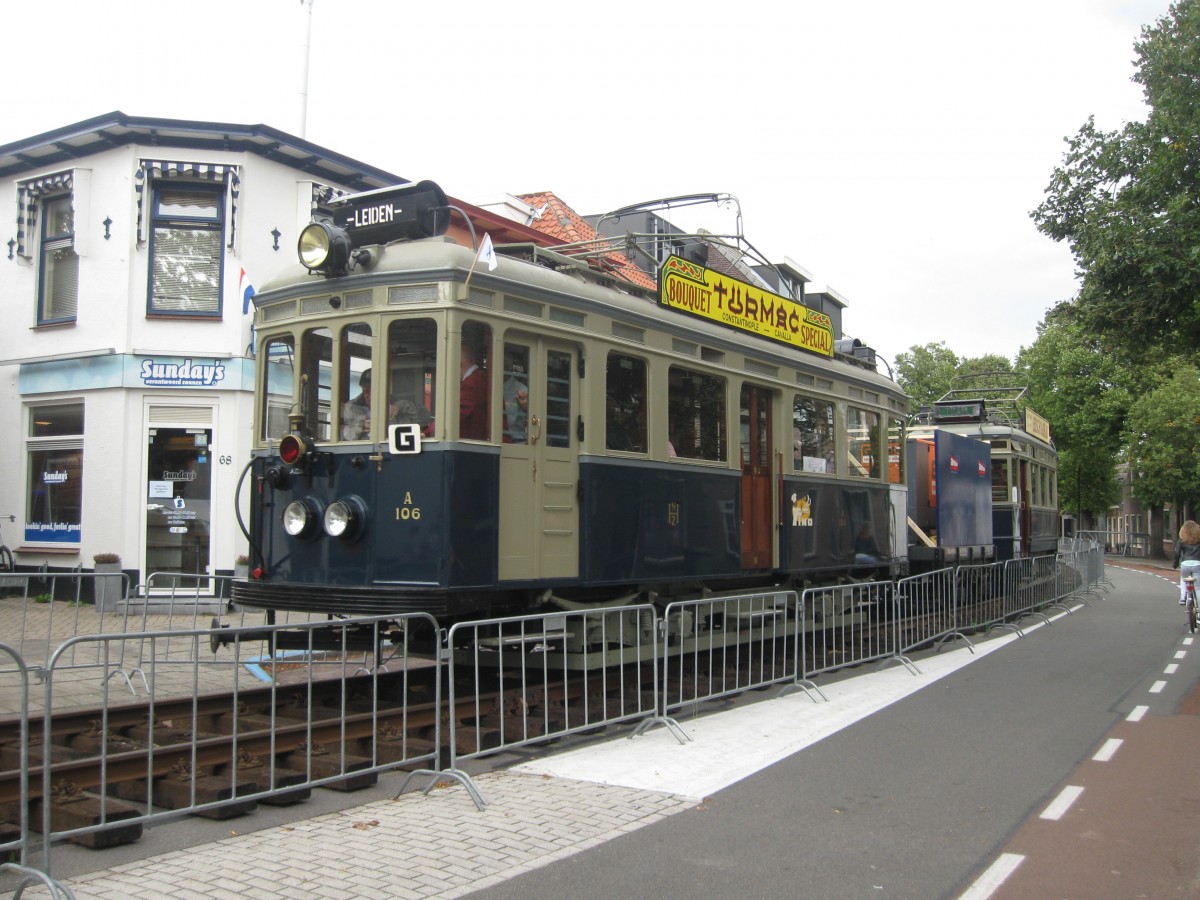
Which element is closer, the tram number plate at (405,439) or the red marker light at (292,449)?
the tram number plate at (405,439)

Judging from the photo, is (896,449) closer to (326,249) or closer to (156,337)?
(326,249)

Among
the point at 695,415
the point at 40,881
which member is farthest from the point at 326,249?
the point at 40,881

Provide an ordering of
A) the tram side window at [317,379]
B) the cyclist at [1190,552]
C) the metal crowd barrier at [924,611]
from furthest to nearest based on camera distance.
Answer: the cyclist at [1190,552]
the metal crowd barrier at [924,611]
the tram side window at [317,379]

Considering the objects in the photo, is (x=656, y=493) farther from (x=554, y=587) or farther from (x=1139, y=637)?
(x=1139, y=637)

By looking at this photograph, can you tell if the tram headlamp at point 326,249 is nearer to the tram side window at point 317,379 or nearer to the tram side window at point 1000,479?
the tram side window at point 317,379

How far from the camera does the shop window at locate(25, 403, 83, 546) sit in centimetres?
1619

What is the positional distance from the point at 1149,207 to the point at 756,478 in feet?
20.8

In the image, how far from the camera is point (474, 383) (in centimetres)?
745

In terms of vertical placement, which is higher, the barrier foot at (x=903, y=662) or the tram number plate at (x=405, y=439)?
the tram number plate at (x=405, y=439)

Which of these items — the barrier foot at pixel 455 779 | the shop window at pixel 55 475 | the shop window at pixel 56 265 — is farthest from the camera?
the shop window at pixel 56 265

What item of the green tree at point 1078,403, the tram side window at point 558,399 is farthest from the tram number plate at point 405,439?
the green tree at point 1078,403

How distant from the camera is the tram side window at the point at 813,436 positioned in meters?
11.1

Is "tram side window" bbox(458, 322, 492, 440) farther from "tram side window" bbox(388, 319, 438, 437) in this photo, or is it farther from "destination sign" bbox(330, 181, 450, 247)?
"destination sign" bbox(330, 181, 450, 247)

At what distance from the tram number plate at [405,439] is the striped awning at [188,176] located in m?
9.88
